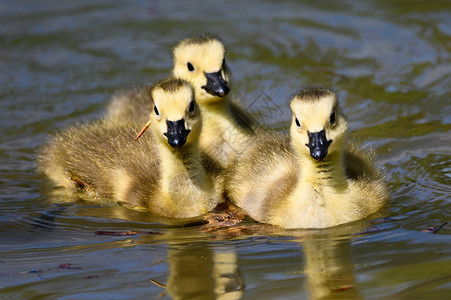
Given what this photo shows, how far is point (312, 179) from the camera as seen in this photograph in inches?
209

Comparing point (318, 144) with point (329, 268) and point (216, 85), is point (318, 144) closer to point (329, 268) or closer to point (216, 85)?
point (329, 268)

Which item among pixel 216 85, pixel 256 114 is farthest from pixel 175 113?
pixel 256 114

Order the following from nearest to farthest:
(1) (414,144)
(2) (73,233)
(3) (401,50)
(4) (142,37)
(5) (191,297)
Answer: (5) (191,297) → (2) (73,233) → (1) (414,144) → (3) (401,50) → (4) (142,37)

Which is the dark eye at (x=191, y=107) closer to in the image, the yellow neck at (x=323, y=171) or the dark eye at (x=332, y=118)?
the yellow neck at (x=323, y=171)

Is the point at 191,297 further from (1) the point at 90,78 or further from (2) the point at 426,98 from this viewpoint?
(1) the point at 90,78

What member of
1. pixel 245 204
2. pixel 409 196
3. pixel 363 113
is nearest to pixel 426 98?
pixel 363 113

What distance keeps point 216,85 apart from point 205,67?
254 mm

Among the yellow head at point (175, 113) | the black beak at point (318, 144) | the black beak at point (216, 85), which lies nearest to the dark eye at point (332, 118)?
the black beak at point (318, 144)

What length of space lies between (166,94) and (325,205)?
1338 millimetres

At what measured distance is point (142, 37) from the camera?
10.6m

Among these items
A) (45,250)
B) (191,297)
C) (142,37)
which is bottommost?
(191,297)

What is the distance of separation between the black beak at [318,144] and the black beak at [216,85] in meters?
1.40

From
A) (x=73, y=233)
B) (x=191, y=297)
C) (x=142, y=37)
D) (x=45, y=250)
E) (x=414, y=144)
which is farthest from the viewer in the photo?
(x=142, y=37)

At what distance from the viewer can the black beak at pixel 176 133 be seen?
5379 millimetres
